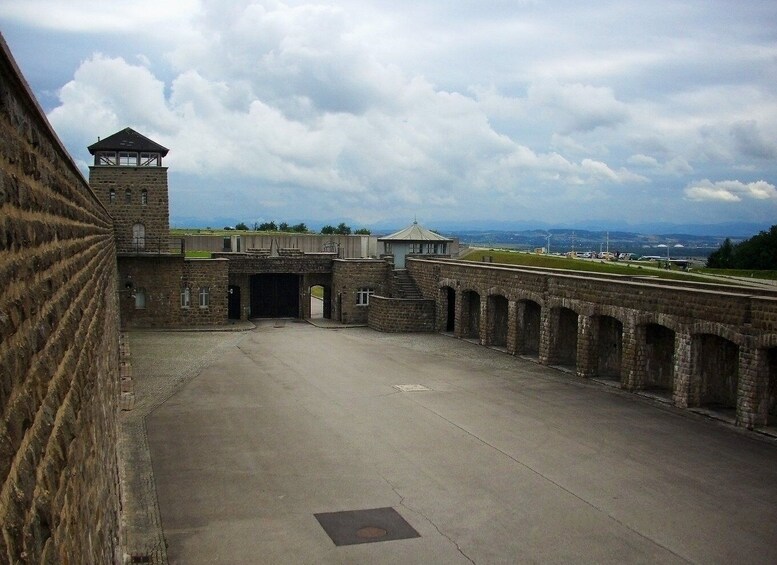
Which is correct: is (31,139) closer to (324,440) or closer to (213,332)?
(324,440)

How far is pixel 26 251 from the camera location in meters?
3.08

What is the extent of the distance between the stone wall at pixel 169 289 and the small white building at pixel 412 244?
8.54 metres

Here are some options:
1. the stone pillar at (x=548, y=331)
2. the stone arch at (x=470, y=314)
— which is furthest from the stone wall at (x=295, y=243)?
the stone pillar at (x=548, y=331)

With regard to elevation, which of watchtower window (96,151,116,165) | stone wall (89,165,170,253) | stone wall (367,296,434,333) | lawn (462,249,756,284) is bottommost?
stone wall (367,296,434,333)

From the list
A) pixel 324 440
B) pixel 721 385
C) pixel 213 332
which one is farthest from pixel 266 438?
pixel 213 332

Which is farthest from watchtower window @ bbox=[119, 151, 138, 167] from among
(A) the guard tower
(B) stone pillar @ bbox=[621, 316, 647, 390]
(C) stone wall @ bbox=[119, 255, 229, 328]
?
(B) stone pillar @ bbox=[621, 316, 647, 390]

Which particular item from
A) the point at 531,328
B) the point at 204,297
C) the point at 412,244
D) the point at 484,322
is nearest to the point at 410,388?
the point at 531,328

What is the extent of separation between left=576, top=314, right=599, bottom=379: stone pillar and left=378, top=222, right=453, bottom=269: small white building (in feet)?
53.6

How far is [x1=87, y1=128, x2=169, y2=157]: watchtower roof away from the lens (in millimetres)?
35250

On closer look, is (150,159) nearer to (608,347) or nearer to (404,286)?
(404,286)

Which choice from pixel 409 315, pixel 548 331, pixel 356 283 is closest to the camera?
pixel 548 331

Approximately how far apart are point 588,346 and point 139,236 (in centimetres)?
2143

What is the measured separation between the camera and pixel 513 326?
2775 cm

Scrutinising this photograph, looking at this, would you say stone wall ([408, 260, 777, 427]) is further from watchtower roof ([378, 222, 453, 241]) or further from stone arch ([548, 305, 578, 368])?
watchtower roof ([378, 222, 453, 241])
